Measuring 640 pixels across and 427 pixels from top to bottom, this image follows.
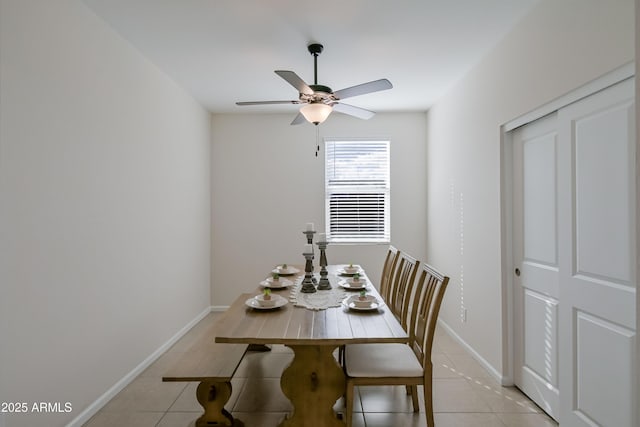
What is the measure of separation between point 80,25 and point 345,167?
11.0 feet

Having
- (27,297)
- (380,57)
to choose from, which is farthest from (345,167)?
(27,297)

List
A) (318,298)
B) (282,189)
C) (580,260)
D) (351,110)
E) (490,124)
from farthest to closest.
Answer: (282,189), (351,110), (490,124), (318,298), (580,260)

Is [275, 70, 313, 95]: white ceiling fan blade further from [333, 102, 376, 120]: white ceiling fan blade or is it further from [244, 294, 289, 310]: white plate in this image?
[244, 294, 289, 310]: white plate

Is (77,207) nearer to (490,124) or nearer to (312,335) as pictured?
(312,335)

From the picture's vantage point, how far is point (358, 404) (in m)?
2.69

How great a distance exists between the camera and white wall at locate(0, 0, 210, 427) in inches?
77.2

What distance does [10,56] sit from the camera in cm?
194

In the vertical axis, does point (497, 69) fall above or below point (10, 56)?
above

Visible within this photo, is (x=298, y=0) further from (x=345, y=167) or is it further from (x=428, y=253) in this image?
(x=428, y=253)

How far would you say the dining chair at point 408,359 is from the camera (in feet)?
6.98

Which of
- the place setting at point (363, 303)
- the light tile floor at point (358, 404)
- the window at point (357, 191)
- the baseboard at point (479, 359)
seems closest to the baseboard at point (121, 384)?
the light tile floor at point (358, 404)

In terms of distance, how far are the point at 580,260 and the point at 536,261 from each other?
551 millimetres

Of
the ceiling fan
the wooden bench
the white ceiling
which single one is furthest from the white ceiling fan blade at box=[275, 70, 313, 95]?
the wooden bench

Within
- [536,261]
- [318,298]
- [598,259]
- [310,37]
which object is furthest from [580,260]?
[310,37]
